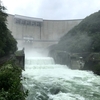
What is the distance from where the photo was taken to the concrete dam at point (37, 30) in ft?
141

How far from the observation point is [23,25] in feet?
146

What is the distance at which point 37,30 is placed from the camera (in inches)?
1770

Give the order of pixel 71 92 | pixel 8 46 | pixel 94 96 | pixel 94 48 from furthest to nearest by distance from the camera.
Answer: pixel 94 48
pixel 8 46
pixel 71 92
pixel 94 96

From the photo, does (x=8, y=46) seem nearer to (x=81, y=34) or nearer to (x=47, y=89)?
(x=47, y=89)

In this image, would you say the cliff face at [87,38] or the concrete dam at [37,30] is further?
the concrete dam at [37,30]

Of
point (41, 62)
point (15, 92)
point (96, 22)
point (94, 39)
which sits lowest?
point (41, 62)

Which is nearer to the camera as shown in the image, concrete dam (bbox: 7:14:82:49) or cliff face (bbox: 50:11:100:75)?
cliff face (bbox: 50:11:100:75)

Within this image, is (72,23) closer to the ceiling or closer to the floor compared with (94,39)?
closer to the ceiling

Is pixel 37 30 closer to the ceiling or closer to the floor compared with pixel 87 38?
closer to the ceiling

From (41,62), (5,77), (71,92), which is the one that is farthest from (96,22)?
(5,77)

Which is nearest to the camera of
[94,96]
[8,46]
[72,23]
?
[94,96]

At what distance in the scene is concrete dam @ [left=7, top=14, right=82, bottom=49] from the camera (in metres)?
43.0

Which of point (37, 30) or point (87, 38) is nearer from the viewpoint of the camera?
point (87, 38)

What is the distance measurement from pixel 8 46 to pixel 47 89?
7.82 meters
